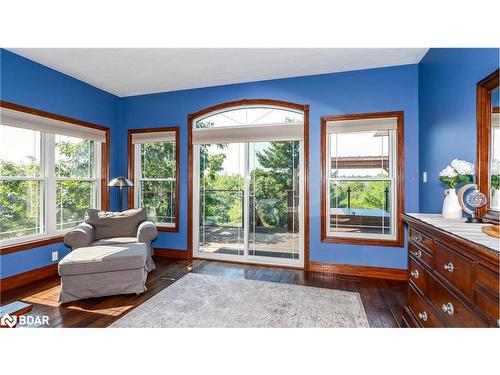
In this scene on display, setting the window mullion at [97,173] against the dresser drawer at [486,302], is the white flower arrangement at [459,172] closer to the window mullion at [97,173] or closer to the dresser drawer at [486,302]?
the dresser drawer at [486,302]

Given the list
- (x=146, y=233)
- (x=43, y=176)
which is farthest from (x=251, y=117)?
(x=43, y=176)

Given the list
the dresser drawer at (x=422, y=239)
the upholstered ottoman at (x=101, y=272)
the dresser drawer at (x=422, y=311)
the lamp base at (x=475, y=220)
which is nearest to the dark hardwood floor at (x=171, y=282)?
the upholstered ottoman at (x=101, y=272)

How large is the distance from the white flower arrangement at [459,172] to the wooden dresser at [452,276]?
0.40 m

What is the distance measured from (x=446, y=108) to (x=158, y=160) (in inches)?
161

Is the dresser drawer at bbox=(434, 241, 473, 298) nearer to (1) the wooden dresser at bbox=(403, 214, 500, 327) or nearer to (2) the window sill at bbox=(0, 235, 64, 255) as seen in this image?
(1) the wooden dresser at bbox=(403, 214, 500, 327)

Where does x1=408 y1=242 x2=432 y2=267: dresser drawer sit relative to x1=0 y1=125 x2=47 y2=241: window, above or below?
below

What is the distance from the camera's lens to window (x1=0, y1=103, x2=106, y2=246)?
3.02 m

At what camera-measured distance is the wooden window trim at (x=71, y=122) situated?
2951 mm

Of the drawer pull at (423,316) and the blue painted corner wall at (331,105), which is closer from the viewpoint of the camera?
the drawer pull at (423,316)

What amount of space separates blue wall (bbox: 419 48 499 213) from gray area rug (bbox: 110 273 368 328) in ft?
4.84

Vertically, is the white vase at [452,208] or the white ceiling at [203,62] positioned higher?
the white ceiling at [203,62]

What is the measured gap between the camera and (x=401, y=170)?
325cm

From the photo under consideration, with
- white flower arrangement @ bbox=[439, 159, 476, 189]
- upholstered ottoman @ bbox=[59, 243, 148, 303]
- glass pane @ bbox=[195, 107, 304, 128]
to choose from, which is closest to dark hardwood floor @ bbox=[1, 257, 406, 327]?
upholstered ottoman @ bbox=[59, 243, 148, 303]
